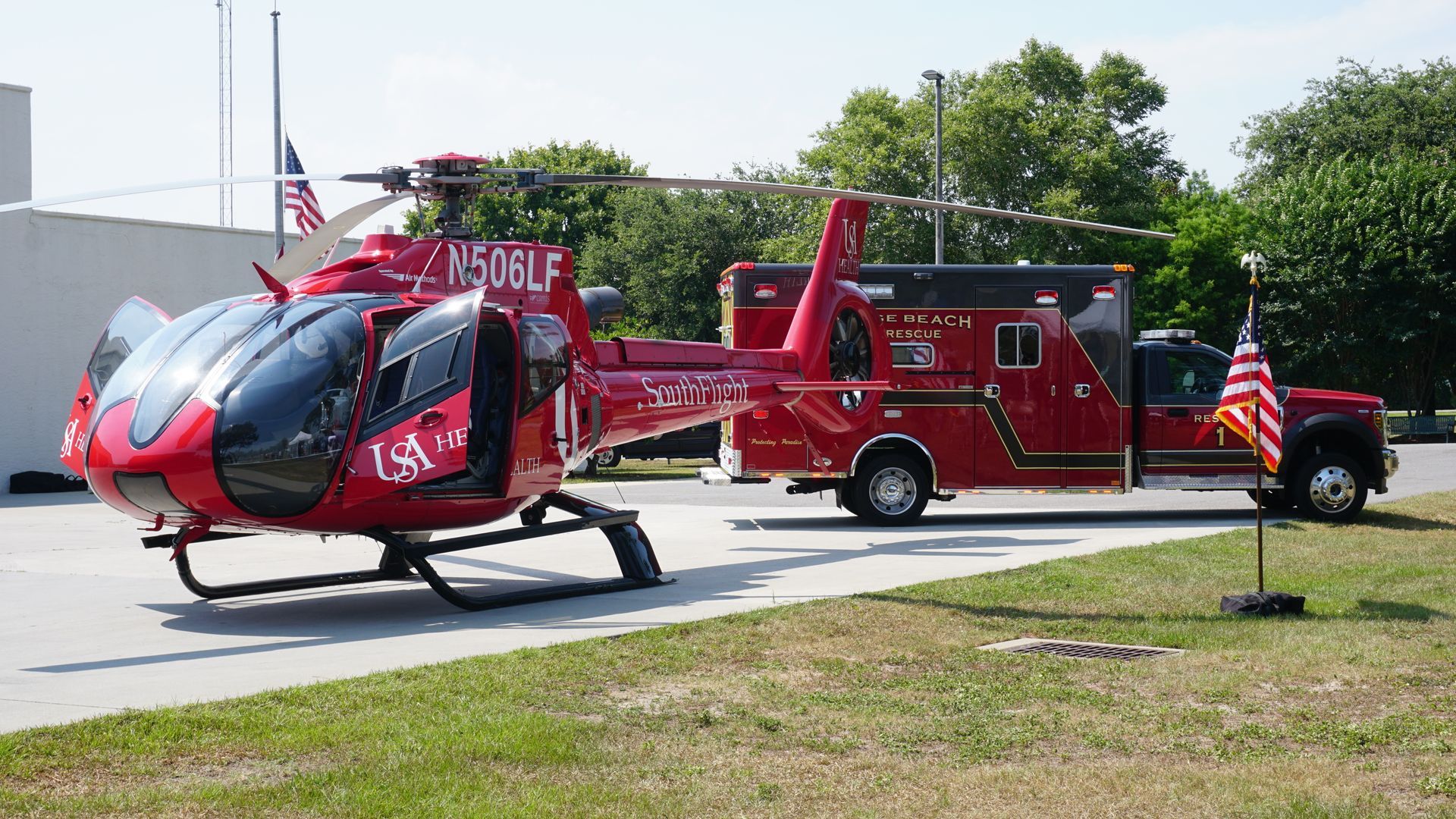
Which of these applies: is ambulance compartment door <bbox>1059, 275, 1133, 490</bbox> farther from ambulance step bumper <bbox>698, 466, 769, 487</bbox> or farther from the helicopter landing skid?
the helicopter landing skid

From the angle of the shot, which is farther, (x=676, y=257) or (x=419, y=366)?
(x=676, y=257)

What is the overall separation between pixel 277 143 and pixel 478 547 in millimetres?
20187

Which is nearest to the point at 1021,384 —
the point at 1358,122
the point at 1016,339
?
the point at 1016,339

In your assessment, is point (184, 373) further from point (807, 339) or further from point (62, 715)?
point (807, 339)

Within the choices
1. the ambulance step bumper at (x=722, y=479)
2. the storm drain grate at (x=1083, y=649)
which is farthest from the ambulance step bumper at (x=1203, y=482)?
the storm drain grate at (x=1083, y=649)

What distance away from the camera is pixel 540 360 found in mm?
10430

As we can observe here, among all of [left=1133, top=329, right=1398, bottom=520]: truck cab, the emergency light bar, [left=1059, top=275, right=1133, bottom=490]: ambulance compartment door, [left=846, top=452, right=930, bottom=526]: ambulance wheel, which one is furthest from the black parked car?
[left=1133, top=329, right=1398, bottom=520]: truck cab

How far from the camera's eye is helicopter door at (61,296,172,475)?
31.8ft

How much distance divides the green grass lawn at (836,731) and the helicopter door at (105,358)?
372 centimetres

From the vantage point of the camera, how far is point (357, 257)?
10.8 m

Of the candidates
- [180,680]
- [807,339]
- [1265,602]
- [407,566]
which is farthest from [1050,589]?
[180,680]

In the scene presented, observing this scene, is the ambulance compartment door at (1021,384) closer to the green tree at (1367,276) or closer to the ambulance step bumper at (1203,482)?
the ambulance step bumper at (1203,482)

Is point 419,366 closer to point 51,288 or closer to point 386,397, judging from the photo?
point 386,397

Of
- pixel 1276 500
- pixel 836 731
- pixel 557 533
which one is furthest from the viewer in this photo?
pixel 1276 500
